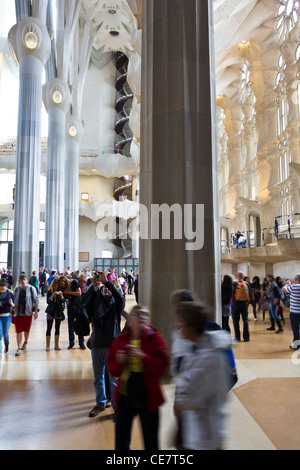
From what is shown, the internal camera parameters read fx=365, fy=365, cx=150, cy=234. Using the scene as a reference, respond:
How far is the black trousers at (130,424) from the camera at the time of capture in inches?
100

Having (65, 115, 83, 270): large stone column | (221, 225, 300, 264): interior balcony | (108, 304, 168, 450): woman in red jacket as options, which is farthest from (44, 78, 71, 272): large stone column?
(108, 304, 168, 450): woman in red jacket

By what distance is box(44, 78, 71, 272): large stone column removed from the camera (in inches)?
930

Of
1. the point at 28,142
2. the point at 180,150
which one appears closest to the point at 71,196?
the point at 28,142

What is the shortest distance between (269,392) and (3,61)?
45237 mm

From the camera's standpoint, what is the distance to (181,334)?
235 centimetres

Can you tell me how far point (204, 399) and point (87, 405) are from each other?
9.66 ft

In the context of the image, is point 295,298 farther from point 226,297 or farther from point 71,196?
point 71,196

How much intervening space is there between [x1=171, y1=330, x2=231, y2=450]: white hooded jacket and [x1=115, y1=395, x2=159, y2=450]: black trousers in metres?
0.46

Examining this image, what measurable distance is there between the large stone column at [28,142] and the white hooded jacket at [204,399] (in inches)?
616

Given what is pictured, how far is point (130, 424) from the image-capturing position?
2.62 m

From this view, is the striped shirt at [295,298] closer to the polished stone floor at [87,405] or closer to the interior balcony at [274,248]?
the polished stone floor at [87,405]

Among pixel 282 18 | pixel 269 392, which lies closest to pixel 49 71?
pixel 282 18

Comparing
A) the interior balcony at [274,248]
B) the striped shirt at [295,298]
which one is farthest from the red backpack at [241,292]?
the interior balcony at [274,248]

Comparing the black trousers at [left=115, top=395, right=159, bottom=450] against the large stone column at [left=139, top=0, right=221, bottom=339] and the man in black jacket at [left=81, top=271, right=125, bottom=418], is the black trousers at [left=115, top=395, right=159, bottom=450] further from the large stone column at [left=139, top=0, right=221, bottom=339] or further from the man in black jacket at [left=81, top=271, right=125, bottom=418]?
the large stone column at [left=139, top=0, right=221, bottom=339]
